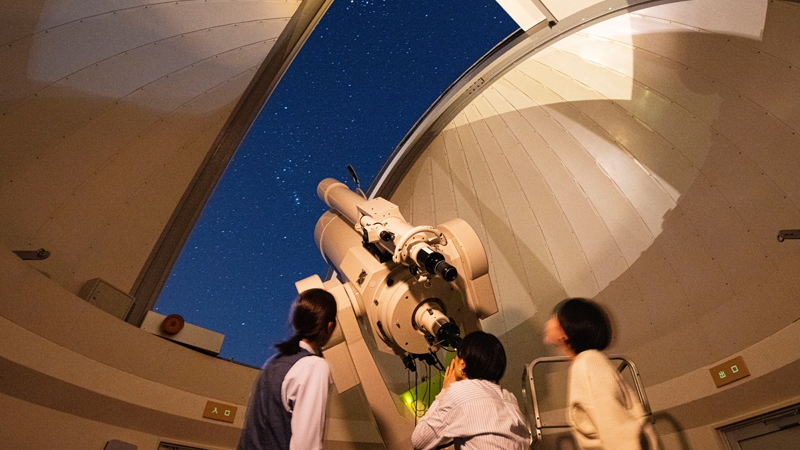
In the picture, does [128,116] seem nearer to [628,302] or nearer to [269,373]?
[269,373]

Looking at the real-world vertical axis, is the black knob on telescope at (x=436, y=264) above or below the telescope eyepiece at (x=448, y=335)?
above

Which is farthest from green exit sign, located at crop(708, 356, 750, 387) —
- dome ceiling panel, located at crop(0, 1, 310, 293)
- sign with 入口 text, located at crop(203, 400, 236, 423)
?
dome ceiling panel, located at crop(0, 1, 310, 293)

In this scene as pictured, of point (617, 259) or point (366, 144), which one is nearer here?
point (617, 259)

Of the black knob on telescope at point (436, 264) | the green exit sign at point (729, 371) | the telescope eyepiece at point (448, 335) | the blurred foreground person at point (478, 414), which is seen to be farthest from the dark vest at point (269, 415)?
the green exit sign at point (729, 371)

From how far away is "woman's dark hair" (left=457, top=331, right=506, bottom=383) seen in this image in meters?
1.98

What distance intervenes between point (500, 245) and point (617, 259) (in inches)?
57.0

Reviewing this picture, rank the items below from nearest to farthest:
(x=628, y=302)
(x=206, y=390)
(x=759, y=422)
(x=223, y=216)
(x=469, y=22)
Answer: (x=759, y=422), (x=206, y=390), (x=628, y=302), (x=469, y=22), (x=223, y=216)

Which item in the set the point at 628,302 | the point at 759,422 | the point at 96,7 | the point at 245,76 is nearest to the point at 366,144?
the point at 245,76

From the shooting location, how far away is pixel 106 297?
12.9ft

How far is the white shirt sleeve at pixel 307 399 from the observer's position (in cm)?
132

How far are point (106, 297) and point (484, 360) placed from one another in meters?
3.61

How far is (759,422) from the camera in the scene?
10.7 ft

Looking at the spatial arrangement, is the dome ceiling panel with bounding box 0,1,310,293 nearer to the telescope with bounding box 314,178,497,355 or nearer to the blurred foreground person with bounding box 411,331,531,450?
the telescope with bounding box 314,178,497,355

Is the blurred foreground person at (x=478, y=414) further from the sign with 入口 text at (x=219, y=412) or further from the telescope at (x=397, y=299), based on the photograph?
the sign with 入口 text at (x=219, y=412)
